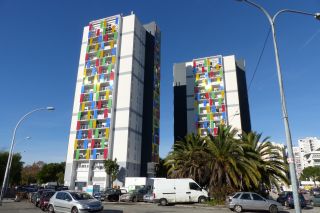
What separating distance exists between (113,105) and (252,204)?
47.7 metres

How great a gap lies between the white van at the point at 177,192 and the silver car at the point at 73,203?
10.9m

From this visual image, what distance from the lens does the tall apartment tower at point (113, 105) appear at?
6334 centimetres

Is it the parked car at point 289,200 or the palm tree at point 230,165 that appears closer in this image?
the parked car at point 289,200

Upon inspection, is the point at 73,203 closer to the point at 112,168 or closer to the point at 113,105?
the point at 112,168

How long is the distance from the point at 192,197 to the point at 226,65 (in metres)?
62.7

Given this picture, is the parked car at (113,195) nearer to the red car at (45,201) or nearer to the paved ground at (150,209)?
the paved ground at (150,209)

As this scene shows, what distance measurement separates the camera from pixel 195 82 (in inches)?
3354

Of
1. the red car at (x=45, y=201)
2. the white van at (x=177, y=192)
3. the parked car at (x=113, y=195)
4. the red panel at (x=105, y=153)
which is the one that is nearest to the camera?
the red car at (x=45, y=201)

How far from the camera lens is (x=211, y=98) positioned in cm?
8131

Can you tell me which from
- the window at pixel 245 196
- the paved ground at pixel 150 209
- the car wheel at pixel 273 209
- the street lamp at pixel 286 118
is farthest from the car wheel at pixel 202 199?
the street lamp at pixel 286 118

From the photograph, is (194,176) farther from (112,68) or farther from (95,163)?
(112,68)

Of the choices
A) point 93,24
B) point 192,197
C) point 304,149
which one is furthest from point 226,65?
point 304,149

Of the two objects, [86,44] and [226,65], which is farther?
[226,65]

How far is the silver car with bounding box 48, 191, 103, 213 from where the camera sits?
17547 millimetres
